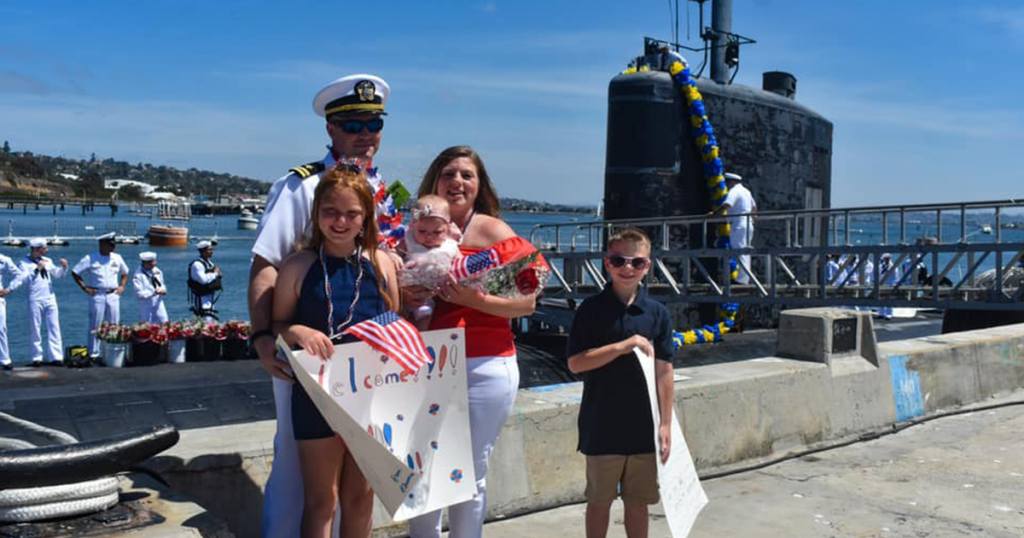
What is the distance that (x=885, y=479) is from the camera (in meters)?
6.16

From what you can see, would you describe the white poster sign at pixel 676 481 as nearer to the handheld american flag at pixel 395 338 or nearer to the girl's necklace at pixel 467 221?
the girl's necklace at pixel 467 221

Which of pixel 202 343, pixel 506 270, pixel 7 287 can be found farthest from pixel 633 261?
pixel 7 287

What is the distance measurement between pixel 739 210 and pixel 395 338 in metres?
11.6

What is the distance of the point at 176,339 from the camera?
42.5 ft

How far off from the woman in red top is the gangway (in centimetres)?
758

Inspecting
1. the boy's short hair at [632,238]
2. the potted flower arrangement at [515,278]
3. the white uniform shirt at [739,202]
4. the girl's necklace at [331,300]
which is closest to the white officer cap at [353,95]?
the girl's necklace at [331,300]

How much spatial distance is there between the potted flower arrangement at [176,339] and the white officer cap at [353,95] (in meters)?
10.3

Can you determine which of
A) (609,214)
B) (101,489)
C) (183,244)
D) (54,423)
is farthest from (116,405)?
(183,244)

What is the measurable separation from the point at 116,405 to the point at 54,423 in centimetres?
86

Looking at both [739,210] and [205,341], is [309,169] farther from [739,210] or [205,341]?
[739,210]

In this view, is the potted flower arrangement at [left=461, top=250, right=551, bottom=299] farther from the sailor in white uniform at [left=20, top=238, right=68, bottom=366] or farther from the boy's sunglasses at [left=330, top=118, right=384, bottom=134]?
the sailor in white uniform at [left=20, top=238, right=68, bottom=366]

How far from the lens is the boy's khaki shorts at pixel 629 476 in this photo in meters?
4.23

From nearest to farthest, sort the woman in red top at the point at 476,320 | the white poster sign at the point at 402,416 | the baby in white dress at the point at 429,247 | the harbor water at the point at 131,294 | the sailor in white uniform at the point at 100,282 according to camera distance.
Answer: the white poster sign at the point at 402,416 < the baby in white dress at the point at 429,247 < the woman in red top at the point at 476,320 < the sailor in white uniform at the point at 100,282 < the harbor water at the point at 131,294

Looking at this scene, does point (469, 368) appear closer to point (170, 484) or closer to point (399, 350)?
point (399, 350)
